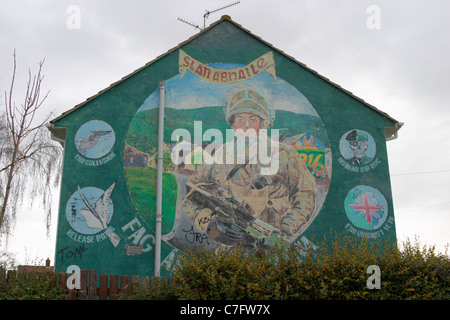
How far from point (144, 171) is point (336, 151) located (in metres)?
6.82

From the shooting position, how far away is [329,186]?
16562 millimetres

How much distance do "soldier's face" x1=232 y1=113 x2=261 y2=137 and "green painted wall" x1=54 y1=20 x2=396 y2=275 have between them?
47 centimetres

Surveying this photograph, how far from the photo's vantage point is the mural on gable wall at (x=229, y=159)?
1573 centimetres

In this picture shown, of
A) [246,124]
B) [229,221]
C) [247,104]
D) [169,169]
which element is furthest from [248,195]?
[247,104]

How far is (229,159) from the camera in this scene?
16469 mm

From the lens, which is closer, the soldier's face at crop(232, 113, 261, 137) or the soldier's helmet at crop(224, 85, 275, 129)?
the soldier's face at crop(232, 113, 261, 137)

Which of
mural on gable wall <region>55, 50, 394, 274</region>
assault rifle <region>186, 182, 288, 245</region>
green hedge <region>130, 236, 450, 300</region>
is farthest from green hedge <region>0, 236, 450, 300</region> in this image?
assault rifle <region>186, 182, 288, 245</region>

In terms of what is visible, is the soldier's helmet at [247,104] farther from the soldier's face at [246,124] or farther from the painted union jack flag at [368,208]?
the painted union jack flag at [368,208]

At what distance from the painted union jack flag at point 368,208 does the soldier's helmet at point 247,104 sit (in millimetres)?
4104

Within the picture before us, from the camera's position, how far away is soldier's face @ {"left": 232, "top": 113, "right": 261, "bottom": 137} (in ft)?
55.3

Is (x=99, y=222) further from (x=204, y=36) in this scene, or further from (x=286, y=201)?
(x=204, y=36)

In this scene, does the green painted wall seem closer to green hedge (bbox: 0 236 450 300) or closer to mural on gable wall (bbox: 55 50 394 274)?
mural on gable wall (bbox: 55 50 394 274)

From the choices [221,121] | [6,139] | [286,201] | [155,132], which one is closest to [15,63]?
[6,139]
